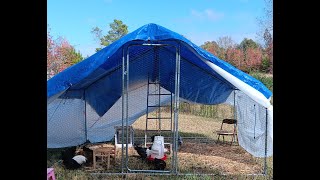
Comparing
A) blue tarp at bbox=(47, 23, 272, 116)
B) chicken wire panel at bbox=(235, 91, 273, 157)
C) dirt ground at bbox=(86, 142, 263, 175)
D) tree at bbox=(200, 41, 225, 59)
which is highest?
tree at bbox=(200, 41, 225, 59)

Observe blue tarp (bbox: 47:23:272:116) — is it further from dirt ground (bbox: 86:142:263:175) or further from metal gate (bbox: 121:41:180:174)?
dirt ground (bbox: 86:142:263:175)

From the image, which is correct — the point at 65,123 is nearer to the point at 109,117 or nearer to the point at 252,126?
the point at 109,117

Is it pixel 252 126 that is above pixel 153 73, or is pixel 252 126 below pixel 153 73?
below

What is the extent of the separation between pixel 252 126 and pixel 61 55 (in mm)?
14223

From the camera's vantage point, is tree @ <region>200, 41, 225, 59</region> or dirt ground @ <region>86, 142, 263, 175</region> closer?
dirt ground @ <region>86, 142, 263, 175</region>

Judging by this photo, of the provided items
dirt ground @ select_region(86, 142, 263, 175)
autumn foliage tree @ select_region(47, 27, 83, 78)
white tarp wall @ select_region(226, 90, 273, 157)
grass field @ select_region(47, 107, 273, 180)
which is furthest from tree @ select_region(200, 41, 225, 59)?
dirt ground @ select_region(86, 142, 263, 175)

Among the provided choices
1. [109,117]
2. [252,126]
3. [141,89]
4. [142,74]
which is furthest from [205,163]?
[109,117]

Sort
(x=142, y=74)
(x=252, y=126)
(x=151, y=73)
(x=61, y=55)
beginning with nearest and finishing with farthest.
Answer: (x=252, y=126) < (x=142, y=74) < (x=151, y=73) < (x=61, y=55)

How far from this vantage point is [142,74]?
25.4ft

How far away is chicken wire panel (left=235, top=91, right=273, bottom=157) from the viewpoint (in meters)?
6.66

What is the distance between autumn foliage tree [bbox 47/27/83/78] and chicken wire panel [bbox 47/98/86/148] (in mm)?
10210
